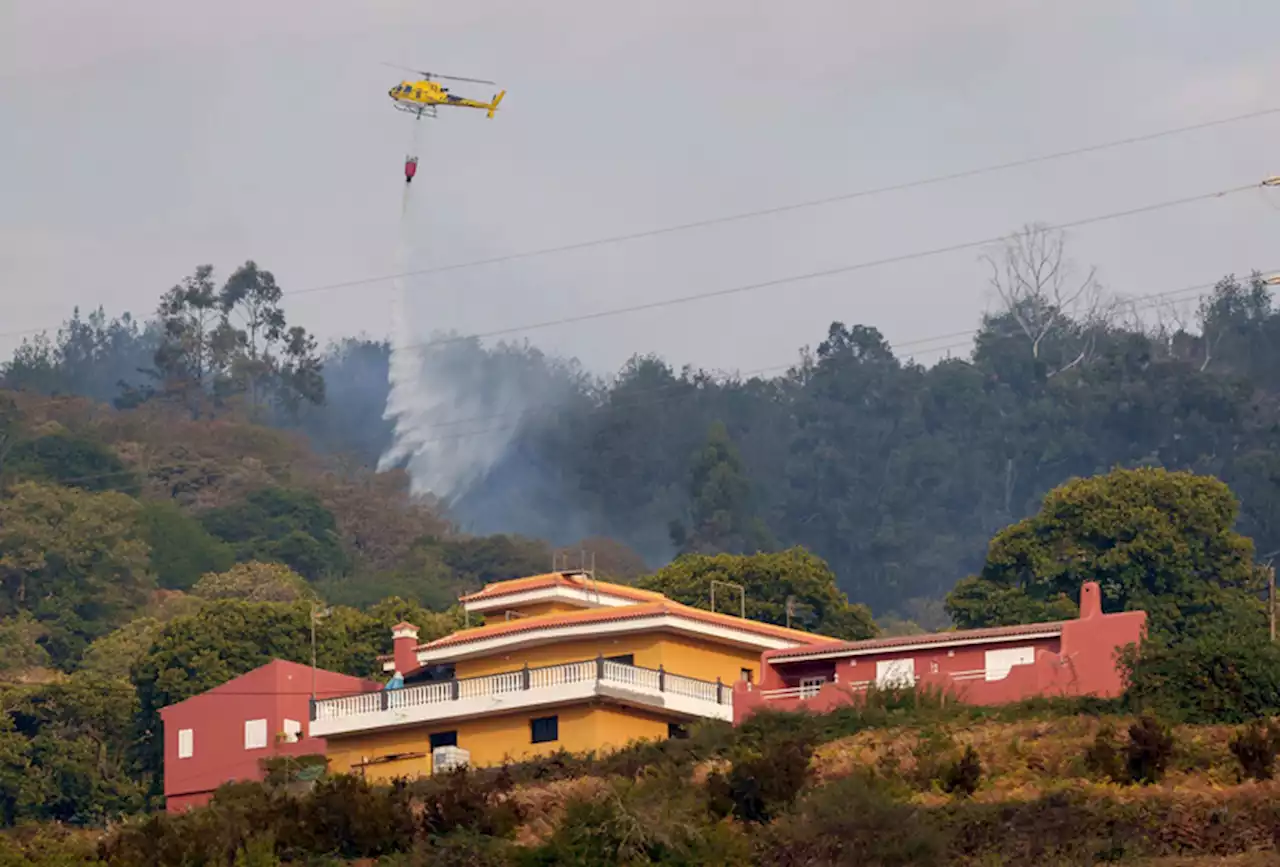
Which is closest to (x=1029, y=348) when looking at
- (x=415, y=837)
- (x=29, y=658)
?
(x=29, y=658)

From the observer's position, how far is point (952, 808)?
48.2 meters

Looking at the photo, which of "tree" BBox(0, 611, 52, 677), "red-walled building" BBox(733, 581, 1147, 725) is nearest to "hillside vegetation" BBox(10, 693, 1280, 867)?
"red-walled building" BBox(733, 581, 1147, 725)

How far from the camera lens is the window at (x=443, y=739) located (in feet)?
196

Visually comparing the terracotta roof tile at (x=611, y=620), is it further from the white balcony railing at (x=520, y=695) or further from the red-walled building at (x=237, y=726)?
the red-walled building at (x=237, y=726)

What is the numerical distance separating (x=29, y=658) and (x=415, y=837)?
6466 cm

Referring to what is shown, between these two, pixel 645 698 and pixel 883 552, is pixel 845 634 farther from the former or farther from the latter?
pixel 883 552

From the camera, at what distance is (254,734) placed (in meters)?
66.4

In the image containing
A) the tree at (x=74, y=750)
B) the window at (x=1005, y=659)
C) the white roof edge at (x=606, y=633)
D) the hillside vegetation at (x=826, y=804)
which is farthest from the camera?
the tree at (x=74, y=750)

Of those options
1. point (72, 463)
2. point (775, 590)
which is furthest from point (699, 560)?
point (72, 463)

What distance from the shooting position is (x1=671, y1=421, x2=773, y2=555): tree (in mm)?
144250

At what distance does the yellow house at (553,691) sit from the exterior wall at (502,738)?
2 cm

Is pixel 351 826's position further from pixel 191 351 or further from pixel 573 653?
pixel 191 351

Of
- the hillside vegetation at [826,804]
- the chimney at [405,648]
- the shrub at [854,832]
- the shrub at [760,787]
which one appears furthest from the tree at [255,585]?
the shrub at [854,832]

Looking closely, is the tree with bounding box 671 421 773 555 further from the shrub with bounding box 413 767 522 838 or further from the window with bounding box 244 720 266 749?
the shrub with bounding box 413 767 522 838
